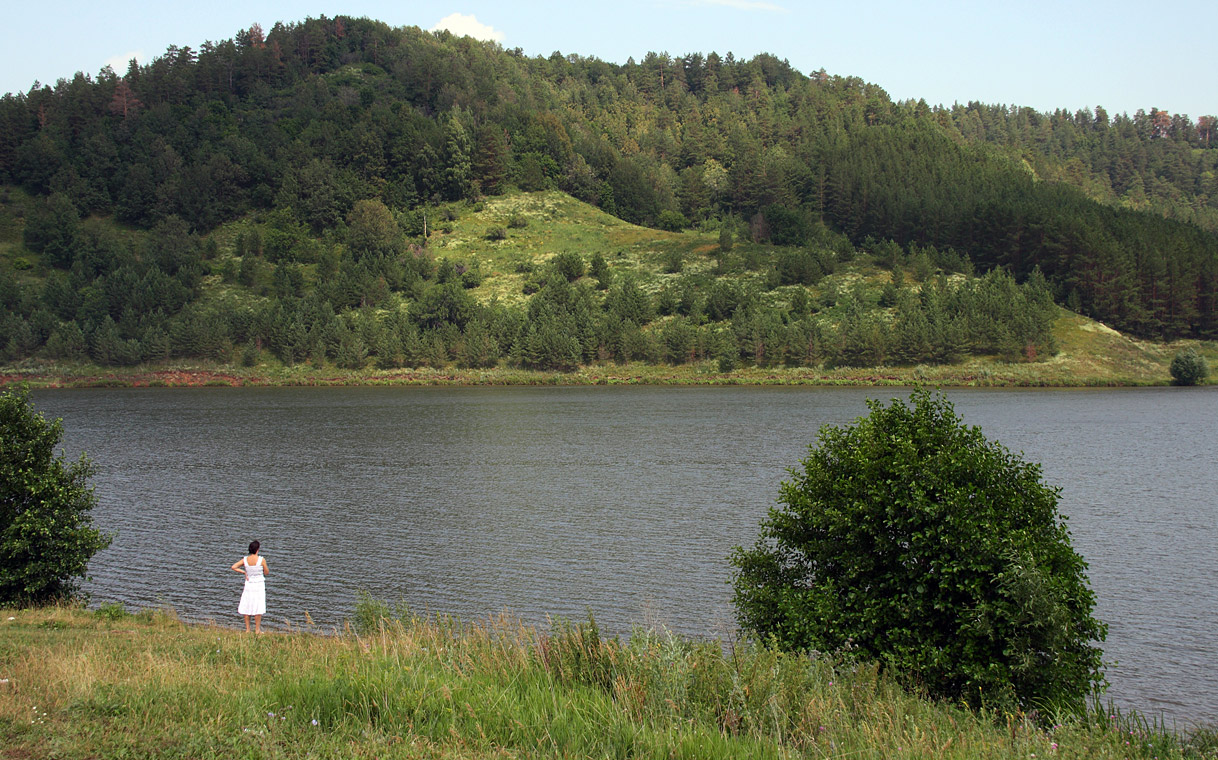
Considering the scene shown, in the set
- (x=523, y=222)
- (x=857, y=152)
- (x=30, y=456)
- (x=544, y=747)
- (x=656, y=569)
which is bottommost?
(x=656, y=569)

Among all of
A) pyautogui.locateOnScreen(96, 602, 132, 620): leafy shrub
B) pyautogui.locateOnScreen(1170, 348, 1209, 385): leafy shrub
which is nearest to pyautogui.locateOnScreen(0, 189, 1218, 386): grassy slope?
pyautogui.locateOnScreen(1170, 348, 1209, 385): leafy shrub

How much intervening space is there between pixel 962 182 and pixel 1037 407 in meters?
108

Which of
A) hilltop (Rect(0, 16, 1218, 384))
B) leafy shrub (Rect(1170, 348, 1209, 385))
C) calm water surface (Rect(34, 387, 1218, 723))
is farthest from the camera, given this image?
hilltop (Rect(0, 16, 1218, 384))

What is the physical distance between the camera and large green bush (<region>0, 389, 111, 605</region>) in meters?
18.8

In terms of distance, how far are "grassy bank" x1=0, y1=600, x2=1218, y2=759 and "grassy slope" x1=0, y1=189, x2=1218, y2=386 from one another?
9529cm

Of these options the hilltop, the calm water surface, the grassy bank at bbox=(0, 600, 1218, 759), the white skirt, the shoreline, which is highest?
the hilltop

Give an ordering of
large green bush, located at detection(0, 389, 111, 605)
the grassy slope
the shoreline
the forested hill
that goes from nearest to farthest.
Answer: large green bush, located at detection(0, 389, 111, 605)
the shoreline
the grassy slope
the forested hill

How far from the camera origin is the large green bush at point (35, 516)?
742 inches

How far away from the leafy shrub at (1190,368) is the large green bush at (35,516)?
11681 cm

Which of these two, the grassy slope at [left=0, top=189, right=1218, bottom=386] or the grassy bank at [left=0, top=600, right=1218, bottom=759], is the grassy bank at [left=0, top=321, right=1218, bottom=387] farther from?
the grassy bank at [left=0, top=600, right=1218, bottom=759]

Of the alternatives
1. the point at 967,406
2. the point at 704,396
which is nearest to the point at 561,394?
the point at 704,396

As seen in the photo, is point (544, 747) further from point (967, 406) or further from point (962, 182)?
point (962, 182)

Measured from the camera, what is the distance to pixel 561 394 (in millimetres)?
97688

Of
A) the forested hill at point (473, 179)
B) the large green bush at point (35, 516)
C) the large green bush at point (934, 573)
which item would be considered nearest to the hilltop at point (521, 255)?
the forested hill at point (473, 179)
